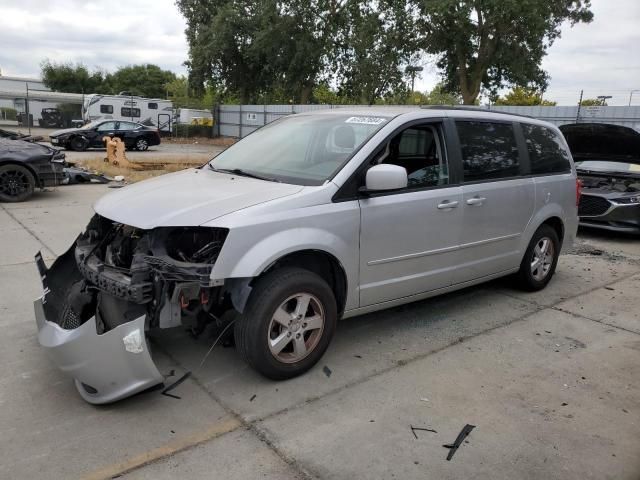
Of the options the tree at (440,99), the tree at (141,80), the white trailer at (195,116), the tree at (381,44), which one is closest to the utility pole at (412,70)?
the tree at (381,44)

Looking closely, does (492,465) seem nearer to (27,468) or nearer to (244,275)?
(244,275)

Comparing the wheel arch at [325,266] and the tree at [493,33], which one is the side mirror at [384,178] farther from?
the tree at [493,33]

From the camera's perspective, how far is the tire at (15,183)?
31.6 ft

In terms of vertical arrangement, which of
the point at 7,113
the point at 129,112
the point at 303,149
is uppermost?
the point at 129,112

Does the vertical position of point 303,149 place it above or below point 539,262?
above

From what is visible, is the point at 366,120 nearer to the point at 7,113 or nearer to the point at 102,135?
the point at 102,135

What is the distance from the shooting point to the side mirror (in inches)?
140

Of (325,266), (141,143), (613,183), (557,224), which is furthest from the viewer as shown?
(141,143)

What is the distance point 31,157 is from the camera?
9859 millimetres

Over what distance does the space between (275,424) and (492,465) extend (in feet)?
3.81

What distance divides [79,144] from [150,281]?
71.8 feet

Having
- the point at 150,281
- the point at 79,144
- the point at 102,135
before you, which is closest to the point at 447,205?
the point at 150,281

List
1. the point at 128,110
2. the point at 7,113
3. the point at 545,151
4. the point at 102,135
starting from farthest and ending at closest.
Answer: the point at 7,113
the point at 128,110
the point at 102,135
the point at 545,151

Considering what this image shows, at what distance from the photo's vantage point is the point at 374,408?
3.22m
